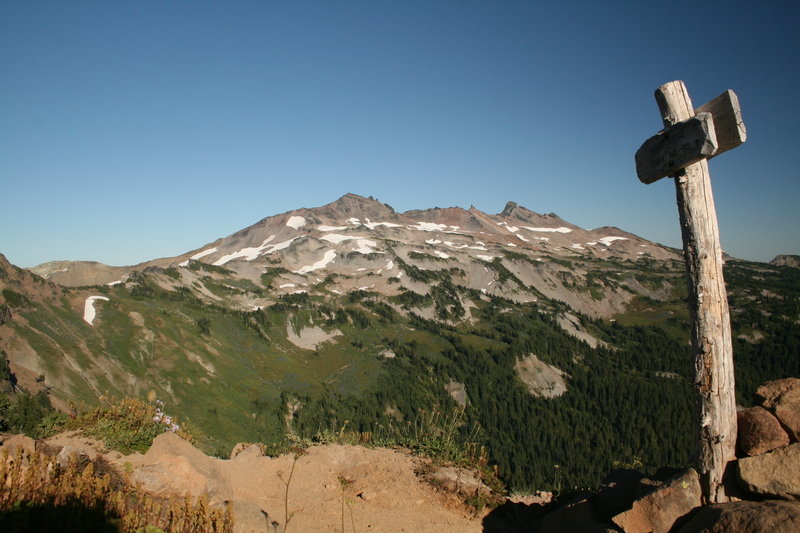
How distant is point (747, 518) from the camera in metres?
6.05

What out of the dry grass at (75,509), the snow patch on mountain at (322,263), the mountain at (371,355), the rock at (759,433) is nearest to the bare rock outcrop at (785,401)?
the rock at (759,433)

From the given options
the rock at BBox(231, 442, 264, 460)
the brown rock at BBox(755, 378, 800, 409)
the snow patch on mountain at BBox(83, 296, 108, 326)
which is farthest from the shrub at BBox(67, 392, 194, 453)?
the snow patch on mountain at BBox(83, 296, 108, 326)

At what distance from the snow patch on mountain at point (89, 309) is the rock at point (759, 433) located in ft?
210

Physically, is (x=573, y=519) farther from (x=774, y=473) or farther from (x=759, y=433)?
(x=759, y=433)

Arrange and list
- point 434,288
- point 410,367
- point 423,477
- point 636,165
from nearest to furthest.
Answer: point 636,165 → point 423,477 → point 410,367 → point 434,288

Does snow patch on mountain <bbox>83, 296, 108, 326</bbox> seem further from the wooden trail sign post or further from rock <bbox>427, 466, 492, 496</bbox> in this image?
the wooden trail sign post

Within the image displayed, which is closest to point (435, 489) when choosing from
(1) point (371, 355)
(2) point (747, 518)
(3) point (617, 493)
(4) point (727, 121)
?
(3) point (617, 493)

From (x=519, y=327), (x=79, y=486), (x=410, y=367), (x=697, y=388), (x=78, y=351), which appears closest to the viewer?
(x=79, y=486)

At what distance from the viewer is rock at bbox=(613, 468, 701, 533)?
721 cm

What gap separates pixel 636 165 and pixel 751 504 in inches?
232

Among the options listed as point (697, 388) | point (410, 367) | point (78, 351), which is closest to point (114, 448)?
point (697, 388)

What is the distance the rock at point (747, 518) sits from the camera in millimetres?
5781

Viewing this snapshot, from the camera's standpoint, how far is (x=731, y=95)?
7.47m

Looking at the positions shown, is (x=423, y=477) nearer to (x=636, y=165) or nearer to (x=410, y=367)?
(x=636, y=165)
